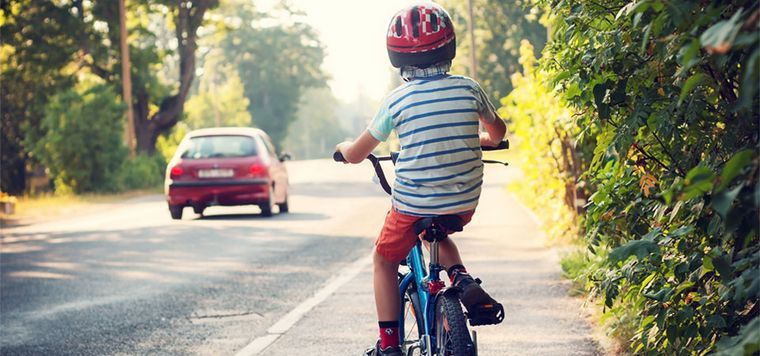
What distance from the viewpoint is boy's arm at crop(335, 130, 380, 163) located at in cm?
492

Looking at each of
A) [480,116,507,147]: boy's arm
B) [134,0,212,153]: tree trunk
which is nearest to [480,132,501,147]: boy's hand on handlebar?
[480,116,507,147]: boy's arm

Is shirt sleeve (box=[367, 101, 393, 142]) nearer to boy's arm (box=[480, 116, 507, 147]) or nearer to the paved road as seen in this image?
boy's arm (box=[480, 116, 507, 147])

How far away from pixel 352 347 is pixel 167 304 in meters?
2.98

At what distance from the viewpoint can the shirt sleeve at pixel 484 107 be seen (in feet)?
16.1

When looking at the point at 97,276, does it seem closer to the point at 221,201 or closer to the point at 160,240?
the point at 160,240

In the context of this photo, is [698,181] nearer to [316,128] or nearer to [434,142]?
[434,142]

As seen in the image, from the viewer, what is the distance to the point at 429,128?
4758 millimetres

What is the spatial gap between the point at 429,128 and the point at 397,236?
19.6 inches

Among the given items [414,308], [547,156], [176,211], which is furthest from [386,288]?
[176,211]

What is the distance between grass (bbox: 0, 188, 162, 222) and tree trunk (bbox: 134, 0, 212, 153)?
772 centimetres

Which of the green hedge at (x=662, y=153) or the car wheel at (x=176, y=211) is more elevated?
the green hedge at (x=662, y=153)

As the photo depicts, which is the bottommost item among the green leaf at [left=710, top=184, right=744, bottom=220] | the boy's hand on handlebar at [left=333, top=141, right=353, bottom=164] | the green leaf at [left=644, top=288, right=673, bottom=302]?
the green leaf at [left=644, top=288, right=673, bottom=302]

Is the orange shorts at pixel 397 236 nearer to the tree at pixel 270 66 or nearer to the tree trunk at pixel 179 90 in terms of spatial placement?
the tree trunk at pixel 179 90

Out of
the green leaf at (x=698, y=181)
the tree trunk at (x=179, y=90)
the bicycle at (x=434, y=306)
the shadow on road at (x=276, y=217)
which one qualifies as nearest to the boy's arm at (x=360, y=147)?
the bicycle at (x=434, y=306)
